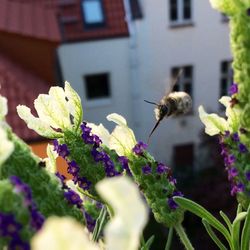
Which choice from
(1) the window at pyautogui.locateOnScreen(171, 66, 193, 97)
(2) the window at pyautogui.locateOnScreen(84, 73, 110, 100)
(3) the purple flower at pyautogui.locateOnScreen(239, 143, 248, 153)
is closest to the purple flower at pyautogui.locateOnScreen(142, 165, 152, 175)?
(3) the purple flower at pyautogui.locateOnScreen(239, 143, 248, 153)

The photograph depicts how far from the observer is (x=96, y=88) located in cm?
661

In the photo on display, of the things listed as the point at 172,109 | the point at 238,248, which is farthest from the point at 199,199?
the point at 238,248

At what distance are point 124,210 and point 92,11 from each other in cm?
582

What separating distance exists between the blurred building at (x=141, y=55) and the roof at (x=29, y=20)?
0.10 m

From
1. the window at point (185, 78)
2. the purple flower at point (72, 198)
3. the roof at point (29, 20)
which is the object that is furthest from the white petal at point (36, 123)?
the window at point (185, 78)

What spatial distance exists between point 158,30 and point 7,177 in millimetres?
5970

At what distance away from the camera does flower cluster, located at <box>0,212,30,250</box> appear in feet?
1.40

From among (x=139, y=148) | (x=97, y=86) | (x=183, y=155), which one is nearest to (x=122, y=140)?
(x=139, y=148)

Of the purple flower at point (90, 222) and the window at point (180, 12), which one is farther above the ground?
the purple flower at point (90, 222)

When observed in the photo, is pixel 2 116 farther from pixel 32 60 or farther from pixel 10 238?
pixel 32 60

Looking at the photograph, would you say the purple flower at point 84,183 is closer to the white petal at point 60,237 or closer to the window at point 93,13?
the white petal at point 60,237

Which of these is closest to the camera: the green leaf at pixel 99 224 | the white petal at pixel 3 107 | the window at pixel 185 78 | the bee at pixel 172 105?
the white petal at pixel 3 107

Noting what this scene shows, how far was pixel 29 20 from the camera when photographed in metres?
4.91

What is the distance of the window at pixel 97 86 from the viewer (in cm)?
649
